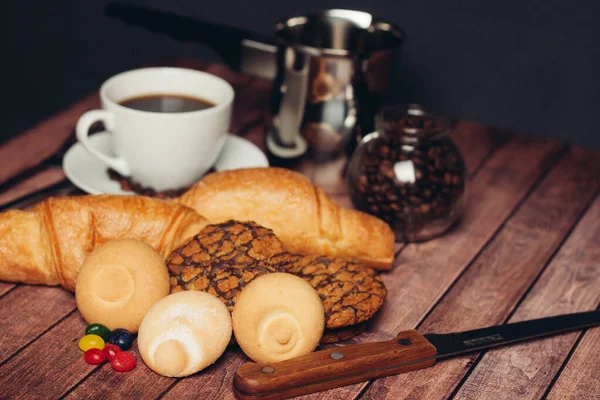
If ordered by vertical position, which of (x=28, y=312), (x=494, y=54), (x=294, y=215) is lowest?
(x=28, y=312)

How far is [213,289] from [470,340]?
34 centimetres

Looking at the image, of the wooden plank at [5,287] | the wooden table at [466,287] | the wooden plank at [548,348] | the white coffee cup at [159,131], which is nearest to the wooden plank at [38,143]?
the wooden table at [466,287]

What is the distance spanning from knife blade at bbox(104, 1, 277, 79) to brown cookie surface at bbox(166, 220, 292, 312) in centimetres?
51

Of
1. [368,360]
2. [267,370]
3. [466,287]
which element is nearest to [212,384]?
[267,370]

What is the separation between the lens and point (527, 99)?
183 centimetres

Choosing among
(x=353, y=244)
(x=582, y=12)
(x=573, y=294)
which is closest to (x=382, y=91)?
(x=353, y=244)

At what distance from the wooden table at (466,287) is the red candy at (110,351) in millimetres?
13

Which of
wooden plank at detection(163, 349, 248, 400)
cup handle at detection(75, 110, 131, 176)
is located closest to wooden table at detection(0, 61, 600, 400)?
wooden plank at detection(163, 349, 248, 400)

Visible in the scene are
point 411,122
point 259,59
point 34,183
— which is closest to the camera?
point 411,122

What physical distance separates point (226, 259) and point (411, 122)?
42 centimetres

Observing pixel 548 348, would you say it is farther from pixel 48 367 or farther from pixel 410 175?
pixel 48 367

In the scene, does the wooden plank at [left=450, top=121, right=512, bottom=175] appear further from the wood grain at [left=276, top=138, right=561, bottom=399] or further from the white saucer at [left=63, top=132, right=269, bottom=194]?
the white saucer at [left=63, top=132, right=269, bottom=194]

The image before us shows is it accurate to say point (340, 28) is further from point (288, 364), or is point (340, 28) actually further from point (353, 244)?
point (288, 364)

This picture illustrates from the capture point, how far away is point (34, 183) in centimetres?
138
